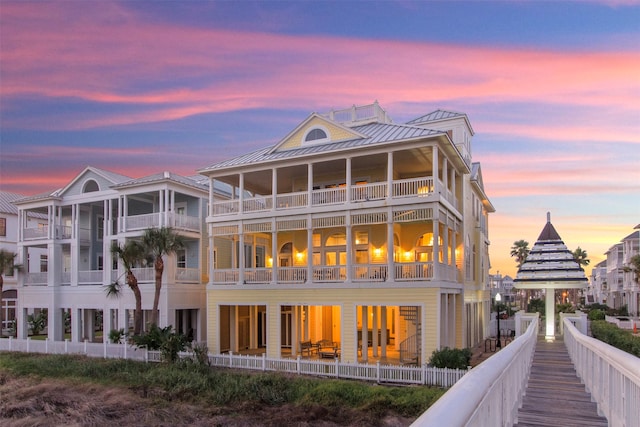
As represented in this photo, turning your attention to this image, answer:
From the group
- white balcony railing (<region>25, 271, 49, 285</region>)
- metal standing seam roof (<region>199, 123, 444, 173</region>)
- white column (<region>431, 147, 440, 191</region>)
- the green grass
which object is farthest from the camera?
white balcony railing (<region>25, 271, 49, 285</region>)

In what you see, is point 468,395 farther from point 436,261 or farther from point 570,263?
point 570,263

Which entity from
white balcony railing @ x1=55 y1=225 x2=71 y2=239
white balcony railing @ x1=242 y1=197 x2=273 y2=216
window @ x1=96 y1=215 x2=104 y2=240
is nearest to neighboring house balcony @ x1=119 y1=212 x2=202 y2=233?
white balcony railing @ x1=242 y1=197 x2=273 y2=216

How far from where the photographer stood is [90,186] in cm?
Answer: 3434

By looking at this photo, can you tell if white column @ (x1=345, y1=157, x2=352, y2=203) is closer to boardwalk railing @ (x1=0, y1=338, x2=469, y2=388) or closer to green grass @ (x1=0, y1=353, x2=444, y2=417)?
boardwalk railing @ (x1=0, y1=338, x2=469, y2=388)

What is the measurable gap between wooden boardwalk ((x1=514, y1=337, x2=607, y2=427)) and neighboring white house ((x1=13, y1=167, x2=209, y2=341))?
22649 millimetres

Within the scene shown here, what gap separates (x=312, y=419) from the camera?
55.2ft

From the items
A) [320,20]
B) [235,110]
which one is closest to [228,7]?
[320,20]

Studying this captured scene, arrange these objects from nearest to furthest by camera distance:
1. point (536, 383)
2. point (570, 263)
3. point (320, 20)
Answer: point (536, 383) < point (320, 20) < point (570, 263)

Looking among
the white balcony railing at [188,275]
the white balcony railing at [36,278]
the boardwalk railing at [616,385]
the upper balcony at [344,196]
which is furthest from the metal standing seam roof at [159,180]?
the boardwalk railing at [616,385]

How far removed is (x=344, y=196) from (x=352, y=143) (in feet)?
8.18

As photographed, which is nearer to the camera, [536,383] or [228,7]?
[536,383]

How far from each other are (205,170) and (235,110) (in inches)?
151

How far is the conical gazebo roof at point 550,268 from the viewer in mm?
24016

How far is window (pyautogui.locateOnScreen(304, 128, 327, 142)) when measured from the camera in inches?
1021
